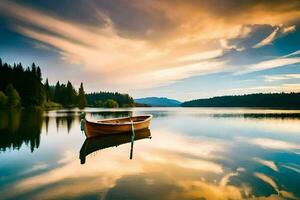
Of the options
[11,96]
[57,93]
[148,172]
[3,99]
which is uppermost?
[57,93]

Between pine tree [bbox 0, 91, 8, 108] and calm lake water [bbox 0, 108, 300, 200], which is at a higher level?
pine tree [bbox 0, 91, 8, 108]

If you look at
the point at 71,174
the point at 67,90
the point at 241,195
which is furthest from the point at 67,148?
the point at 67,90

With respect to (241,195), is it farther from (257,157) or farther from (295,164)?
(257,157)

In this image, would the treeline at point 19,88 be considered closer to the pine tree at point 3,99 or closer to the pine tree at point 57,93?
the pine tree at point 3,99

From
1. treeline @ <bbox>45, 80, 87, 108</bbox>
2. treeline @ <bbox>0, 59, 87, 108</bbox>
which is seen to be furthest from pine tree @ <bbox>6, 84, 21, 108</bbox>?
treeline @ <bbox>45, 80, 87, 108</bbox>

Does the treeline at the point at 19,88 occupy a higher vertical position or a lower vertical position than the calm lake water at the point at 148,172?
higher

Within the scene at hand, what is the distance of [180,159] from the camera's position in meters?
16.3

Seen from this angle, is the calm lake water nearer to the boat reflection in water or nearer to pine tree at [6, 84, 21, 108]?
the boat reflection in water

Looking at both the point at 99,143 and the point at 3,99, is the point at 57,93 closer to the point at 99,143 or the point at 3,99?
the point at 3,99

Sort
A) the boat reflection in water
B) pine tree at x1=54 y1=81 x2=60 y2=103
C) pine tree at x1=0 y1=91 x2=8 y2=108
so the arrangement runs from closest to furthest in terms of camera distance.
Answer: the boat reflection in water
pine tree at x1=0 y1=91 x2=8 y2=108
pine tree at x1=54 y1=81 x2=60 y2=103

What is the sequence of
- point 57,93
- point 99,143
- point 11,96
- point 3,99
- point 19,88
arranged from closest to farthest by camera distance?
point 99,143 → point 3,99 → point 11,96 → point 19,88 → point 57,93

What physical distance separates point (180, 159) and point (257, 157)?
5346 millimetres

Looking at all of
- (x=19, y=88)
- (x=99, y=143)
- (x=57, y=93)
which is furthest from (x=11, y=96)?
(x=99, y=143)

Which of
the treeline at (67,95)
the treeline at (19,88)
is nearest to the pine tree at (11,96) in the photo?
the treeline at (19,88)
